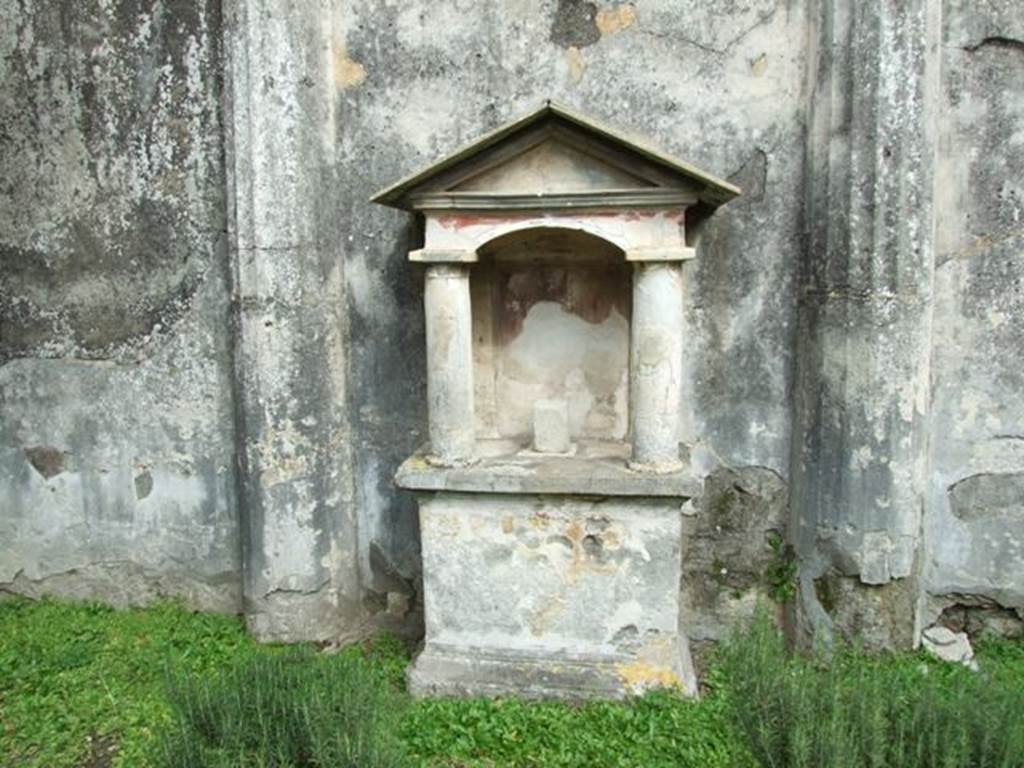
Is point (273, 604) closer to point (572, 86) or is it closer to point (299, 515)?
point (299, 515)

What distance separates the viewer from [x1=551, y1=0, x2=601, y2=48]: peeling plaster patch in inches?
158

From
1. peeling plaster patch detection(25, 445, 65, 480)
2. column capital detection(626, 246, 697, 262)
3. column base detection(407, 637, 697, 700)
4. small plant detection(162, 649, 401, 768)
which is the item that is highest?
column capital detection(626, 246, 697, 262)

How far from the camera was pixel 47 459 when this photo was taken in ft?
15.6

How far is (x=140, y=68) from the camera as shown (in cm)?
435

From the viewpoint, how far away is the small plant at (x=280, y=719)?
101 inches

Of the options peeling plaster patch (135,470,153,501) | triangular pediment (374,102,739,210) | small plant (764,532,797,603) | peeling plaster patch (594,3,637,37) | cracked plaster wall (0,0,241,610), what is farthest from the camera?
peeling plaster patch (135,470,153,501)

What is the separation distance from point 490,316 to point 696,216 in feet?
3.67

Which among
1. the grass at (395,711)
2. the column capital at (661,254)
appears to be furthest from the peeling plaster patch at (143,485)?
the column capital at (661,254)

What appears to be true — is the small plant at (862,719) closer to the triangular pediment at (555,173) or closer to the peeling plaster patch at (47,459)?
the triangular pediment at (555,173)

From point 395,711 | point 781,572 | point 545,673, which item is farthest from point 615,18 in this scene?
point 395,711

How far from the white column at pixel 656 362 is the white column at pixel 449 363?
0.75 metres

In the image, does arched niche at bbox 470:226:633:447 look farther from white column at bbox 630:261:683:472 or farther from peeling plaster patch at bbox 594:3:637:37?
peeling plaster patch at bbox 594:3:637:37

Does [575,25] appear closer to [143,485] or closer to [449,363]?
[449,363]

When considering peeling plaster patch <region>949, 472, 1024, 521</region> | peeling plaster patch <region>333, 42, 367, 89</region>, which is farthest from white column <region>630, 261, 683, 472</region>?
peeling plaster patch <region>333, 42, 367, 89</region>
